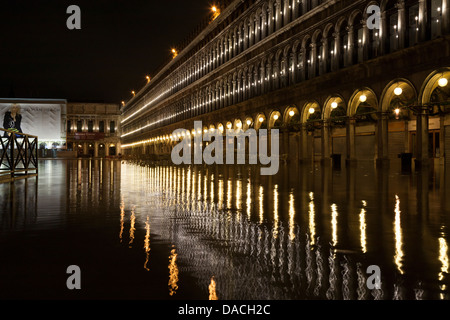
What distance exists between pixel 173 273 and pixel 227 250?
3.67ft

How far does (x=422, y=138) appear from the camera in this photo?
79.0ft

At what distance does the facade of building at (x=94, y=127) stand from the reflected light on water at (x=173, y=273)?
138968 millimetres

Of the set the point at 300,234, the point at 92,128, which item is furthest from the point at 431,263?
the point at 92,128

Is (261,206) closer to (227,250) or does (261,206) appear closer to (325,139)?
(227,250)

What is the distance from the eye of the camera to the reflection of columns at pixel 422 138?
23562 mm

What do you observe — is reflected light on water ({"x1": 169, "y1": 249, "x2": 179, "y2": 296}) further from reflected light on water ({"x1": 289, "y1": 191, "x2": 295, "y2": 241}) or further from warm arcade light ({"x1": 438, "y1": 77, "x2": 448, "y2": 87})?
warm arcade light ({"x1": 438, "y1": 77, "x2": 448, "y2": 87})

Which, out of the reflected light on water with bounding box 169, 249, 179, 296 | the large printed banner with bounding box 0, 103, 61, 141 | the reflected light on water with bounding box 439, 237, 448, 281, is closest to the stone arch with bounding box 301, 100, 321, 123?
the reflected light on water with bounding box 439, 237, 448, 281

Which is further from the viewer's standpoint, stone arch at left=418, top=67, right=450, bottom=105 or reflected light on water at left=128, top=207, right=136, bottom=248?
stone arch at left=418, top=67, right=450, bottom=105

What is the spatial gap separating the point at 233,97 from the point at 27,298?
160 ft

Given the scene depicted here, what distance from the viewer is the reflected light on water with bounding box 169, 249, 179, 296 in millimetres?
3630

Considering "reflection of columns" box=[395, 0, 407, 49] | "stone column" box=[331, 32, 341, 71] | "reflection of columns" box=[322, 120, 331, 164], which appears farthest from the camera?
"reflection of columns" box=[322, 120, 331, 164]

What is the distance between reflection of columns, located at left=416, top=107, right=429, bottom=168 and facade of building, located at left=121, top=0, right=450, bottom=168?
0.05m

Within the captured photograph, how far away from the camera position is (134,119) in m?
122

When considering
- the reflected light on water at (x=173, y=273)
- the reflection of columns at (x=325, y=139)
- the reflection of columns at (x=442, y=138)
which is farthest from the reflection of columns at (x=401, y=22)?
the reflected light on water at (x=173, y=273)
